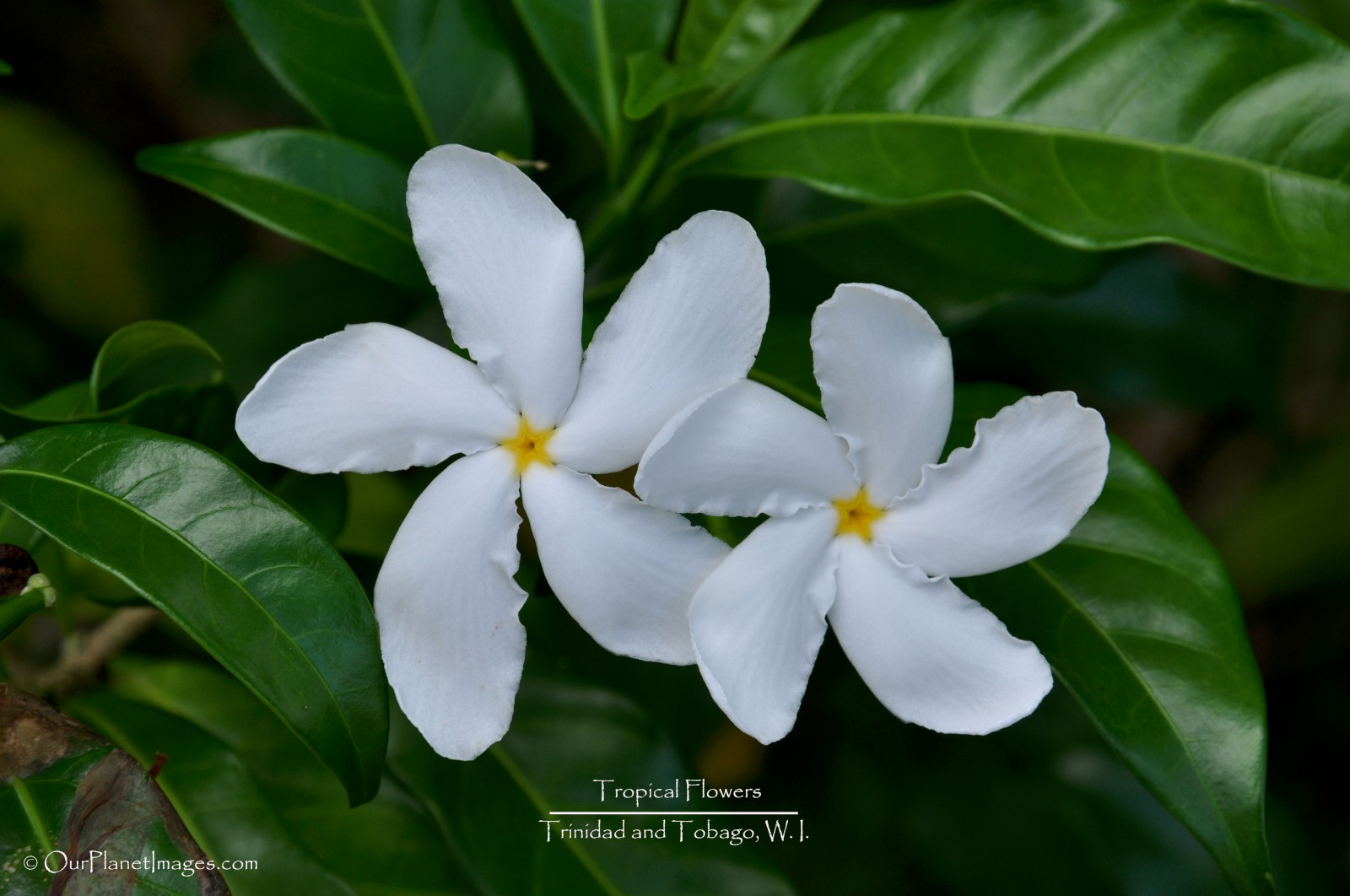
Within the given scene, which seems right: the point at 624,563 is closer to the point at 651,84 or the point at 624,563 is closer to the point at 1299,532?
the point at 651,84

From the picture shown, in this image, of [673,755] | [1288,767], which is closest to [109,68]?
[673,755]

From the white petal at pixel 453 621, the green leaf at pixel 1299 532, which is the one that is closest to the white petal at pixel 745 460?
the white petal at pixel 453 621

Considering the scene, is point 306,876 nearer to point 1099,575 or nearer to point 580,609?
point 580,609

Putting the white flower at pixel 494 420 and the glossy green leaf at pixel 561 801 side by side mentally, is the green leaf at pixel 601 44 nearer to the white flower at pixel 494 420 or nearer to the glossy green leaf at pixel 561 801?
the white flower at pixel 494 420

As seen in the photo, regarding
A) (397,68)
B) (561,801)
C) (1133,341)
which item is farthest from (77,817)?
(1133,341)

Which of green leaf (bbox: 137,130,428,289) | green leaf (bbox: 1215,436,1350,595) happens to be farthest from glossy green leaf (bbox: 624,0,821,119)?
green leaf (bbox: 1215,436,1350,595)

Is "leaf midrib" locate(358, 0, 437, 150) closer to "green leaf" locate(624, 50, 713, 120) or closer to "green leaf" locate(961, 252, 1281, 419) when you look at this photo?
"green leaf" locate(624, 50, 713, 120)
